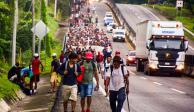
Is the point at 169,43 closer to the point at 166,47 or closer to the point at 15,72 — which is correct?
the point at 166,47

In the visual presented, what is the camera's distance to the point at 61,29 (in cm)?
9206

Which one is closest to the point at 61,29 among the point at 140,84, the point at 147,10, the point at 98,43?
the point at 98,43

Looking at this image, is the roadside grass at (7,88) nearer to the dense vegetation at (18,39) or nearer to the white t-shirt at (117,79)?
the dense vegetation at (18,39)

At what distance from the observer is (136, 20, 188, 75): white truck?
38531 millimetres

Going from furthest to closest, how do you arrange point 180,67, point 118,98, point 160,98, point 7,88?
point 180,67
point 7,88
point 160,98
point 118,98

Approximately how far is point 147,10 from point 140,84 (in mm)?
92229

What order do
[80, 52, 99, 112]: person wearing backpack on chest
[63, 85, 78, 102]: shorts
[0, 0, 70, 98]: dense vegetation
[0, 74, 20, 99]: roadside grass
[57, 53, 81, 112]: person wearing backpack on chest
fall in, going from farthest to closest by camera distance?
[0, 0, 70, 98]: dense vegetation, [0, 74, 20, 99]: roadside grass, [80, 52, 99, 112]: person wearing backpack on chest, [63, 85, 78, 102]: shorts, [57, 53, 81, 112]: person wearing backpack on chest

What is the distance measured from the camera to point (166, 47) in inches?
1523

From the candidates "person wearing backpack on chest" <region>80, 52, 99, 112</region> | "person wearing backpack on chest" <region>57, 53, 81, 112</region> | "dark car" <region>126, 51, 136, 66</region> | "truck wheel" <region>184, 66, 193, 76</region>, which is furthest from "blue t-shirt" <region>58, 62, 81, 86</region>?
"dark car" <region>126, 51, 136, 66</region>

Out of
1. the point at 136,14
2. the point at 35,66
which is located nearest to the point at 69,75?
the point at 35,66

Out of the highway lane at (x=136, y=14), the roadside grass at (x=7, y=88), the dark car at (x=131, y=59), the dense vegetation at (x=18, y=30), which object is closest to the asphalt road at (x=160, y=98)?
the roadside grass at (x=7, y=88)

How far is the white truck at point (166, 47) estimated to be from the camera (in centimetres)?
3853

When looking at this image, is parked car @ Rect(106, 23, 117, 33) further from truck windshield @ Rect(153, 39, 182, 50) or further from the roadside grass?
the roadside grass

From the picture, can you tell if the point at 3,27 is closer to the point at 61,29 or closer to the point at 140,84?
the point at 140,84
